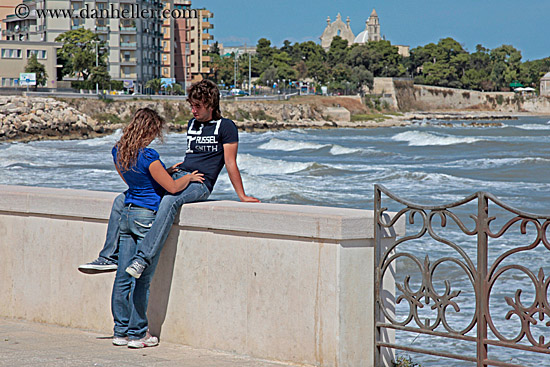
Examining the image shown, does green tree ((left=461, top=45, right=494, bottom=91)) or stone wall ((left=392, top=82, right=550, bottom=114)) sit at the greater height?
green tree ((left=461, top=45, right=494, bottom=91))

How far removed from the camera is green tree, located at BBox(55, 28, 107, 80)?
81500 millimetres

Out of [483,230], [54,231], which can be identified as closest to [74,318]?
[54,231]

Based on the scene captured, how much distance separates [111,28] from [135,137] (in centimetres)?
9340

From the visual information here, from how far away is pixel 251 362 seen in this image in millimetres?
4605

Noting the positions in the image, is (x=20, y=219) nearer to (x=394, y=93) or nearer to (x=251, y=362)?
(x=251, y=362)

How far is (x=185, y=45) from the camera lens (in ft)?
375

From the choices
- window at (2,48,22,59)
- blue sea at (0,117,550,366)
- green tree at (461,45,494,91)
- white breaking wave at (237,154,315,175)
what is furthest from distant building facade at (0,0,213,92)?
green tree at (461,45,494,91)

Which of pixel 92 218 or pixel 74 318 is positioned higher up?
pixel 92 218

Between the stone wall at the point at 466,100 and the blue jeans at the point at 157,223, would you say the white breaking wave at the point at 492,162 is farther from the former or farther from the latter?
the stone wall at the point at 466,100

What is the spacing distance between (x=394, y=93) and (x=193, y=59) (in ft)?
140

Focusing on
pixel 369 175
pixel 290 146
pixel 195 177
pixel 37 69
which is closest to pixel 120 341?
pixel 195 177

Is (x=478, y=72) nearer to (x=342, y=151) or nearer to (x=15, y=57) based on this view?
(x=15, y=57)

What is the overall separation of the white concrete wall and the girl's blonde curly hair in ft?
1.51

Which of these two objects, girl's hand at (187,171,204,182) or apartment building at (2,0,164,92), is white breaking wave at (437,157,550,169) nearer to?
girl's hand at (187,171,204,182)
